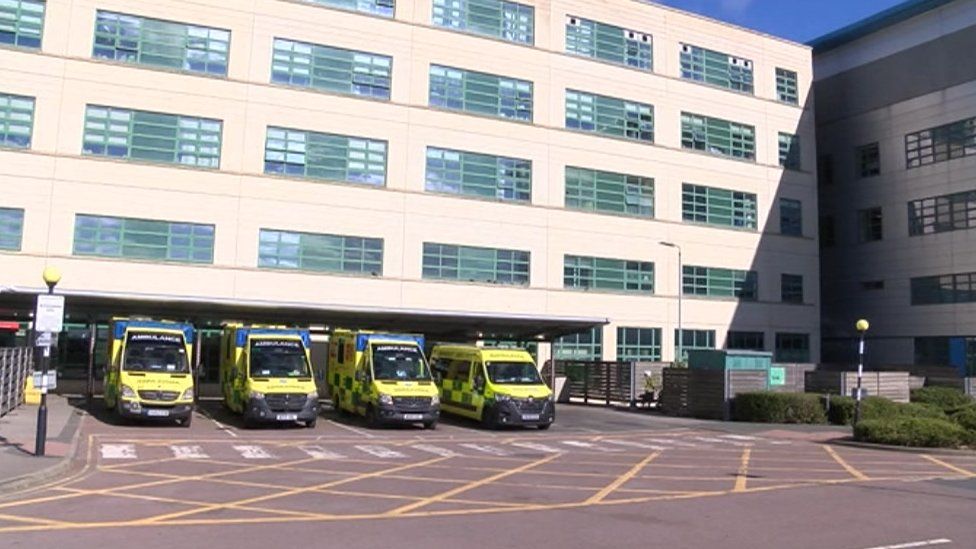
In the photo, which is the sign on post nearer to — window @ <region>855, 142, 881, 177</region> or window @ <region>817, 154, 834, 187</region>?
window @ <region>855, 142, 881, 177</region>

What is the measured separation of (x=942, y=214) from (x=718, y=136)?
1341 centimetres

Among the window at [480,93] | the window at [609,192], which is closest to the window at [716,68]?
the window at [609,192]

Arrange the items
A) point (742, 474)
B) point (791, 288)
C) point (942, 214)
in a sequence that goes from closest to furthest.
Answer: point (742, 474) < point (942, 214) < point (791, 288)

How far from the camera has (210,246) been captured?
35062 mm

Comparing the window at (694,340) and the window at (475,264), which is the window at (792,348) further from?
the window at (475,264)

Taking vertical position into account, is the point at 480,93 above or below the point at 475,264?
above

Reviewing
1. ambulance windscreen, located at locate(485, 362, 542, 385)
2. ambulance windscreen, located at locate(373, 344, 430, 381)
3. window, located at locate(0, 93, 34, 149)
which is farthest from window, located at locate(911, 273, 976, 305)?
window, located at locate(0, 93, 34, 149)

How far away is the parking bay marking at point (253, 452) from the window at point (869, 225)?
4494cm

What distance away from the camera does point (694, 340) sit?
4575 centimetres

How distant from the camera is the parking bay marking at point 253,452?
54.9ft

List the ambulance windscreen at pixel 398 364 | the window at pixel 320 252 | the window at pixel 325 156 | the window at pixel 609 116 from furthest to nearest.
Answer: the window at pixel 609 116 < the window at pixel 325 156 < the window at pixel 320 252 < the ambulance windscreen at pixel 398 364

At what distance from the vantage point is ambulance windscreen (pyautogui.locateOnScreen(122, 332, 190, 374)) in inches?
863

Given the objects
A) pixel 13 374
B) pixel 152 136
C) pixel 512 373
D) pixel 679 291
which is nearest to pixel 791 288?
pixel 679 291

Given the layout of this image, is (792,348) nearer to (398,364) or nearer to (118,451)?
(398,364)
